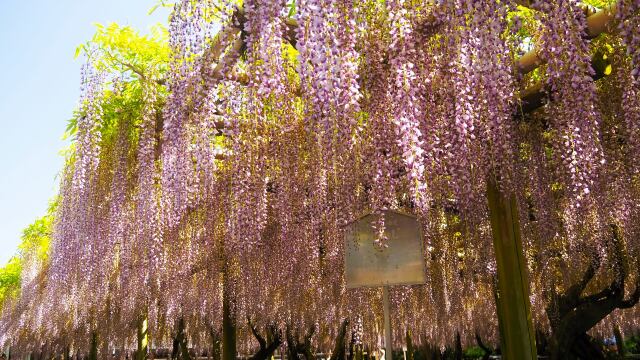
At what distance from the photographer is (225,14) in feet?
17.1

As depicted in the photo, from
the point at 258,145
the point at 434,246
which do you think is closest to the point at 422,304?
the point at 434,246

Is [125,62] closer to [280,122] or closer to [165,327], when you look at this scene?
[280,122]

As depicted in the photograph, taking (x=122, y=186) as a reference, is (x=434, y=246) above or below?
below

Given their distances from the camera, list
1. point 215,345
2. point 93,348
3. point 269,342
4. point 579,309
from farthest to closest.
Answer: point 93,348 < point 215,345 < point 269,342 < point 579,309

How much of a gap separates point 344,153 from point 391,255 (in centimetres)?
101

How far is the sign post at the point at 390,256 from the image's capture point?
4656 mm

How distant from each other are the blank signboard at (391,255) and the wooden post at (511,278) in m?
1.61

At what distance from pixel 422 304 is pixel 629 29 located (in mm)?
8736

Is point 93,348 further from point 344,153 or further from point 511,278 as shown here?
point 344,153

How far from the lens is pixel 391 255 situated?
15.5 feet

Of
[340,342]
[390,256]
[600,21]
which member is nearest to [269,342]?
[340,342]

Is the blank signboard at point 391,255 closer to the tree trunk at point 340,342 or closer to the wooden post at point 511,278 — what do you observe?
the wooden post at point 511,278

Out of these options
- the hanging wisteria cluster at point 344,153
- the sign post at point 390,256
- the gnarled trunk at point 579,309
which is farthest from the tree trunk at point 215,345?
the sign post at point 390,256

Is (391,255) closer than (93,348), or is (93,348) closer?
(391,255)
